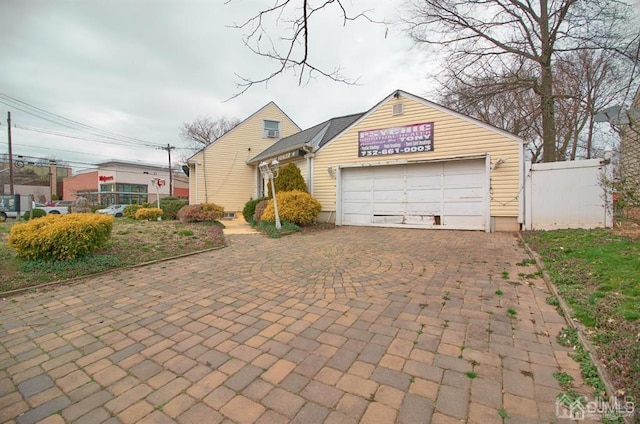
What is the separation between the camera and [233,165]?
56.2 feet

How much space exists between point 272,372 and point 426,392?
1.09 meters

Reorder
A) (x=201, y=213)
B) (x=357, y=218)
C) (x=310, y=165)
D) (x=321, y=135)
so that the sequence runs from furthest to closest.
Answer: (x=321, y=135), (x=310, y=165), (x=201, y=213), (x=357, y=218)

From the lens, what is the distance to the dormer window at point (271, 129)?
18.1m

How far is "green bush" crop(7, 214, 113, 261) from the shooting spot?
15.8 ft

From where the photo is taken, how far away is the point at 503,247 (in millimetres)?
6367

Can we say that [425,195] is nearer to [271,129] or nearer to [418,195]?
[418,195]

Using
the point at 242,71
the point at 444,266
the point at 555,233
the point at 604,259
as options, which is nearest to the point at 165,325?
the point at 242,71

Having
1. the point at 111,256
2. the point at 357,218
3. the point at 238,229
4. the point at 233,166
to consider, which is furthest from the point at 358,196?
the point at 233,166

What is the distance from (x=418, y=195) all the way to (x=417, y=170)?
85cm

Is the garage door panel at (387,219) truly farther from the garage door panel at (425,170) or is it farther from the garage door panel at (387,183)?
the garage door panel at (425,170)

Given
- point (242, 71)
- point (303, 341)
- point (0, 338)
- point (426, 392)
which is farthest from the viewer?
point (242, 71)

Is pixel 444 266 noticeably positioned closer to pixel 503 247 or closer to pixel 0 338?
pixel 503 247

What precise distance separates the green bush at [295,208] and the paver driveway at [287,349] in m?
5.26

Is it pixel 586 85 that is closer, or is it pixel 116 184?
pixel 586 85
